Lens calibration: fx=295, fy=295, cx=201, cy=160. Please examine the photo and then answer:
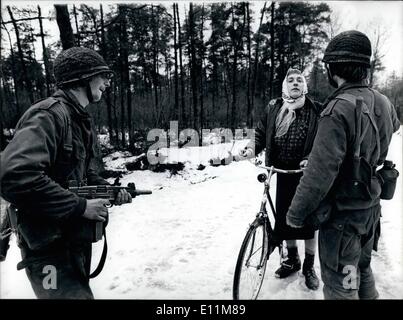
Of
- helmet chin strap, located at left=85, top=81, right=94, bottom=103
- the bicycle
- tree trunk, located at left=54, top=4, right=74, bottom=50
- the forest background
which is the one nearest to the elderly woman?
the bicycle

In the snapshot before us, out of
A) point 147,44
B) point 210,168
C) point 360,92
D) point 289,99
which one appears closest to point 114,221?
point 289,99

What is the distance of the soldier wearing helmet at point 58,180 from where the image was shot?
149 cm

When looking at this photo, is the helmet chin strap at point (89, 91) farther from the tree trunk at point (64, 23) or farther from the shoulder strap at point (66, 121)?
the tree trunk at point (64, 23)

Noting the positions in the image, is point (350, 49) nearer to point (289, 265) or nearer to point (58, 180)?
point (58, 180)

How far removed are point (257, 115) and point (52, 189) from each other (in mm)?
24773

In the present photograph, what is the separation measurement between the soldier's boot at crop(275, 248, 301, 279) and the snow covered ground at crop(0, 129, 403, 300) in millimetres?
61

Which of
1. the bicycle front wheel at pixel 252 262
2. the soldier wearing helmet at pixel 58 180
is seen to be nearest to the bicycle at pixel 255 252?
the bicycle front wheel at pixel 252 262

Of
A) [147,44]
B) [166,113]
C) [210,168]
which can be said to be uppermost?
[147,44]

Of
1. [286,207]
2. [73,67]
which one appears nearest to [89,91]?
[73,67]

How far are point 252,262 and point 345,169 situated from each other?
1.33m

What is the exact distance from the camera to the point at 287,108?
10.2 feet

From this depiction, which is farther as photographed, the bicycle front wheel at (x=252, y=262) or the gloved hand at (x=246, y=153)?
the gloved hand at (x=246, y=153)

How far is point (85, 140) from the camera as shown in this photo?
1.96 m
